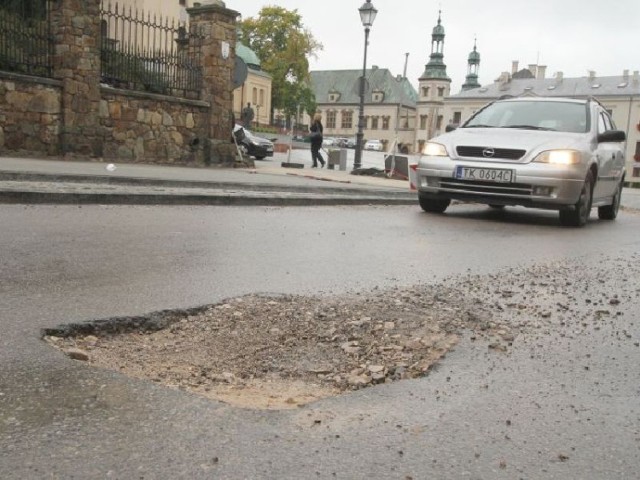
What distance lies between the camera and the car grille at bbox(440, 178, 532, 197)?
843 cm

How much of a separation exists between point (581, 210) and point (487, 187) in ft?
4.39

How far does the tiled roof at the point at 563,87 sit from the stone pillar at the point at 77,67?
3219 inches

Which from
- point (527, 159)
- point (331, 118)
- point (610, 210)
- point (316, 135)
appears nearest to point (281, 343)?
point (527, 159)

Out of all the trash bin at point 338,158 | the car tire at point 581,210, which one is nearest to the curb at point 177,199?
the car tire at point 581,210

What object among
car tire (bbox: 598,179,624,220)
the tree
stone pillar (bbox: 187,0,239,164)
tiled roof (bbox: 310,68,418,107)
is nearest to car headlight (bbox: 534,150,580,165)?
car tire (bbox: 598,179,624,220)

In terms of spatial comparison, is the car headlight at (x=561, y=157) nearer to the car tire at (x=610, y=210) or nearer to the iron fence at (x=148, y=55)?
the car tire at (x=610, y=210)

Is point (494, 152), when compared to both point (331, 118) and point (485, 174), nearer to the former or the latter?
point (485, 174)

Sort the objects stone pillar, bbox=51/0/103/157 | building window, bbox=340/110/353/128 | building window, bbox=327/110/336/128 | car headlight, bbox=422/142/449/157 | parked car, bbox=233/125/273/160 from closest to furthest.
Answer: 1. car headlight, bbox=422/142/449/157
2. stone pillar, bbox=51/0/103/157
3. parked car, bbox=233/125/273/160
4. building window, bbox=340/110/353/128
5. building window, bbox=327/110/336/128

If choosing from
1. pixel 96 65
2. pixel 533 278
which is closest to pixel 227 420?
pixel 533 278

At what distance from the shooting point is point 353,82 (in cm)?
12950

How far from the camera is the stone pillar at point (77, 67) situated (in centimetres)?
1259

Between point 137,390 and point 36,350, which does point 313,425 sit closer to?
point 137,390

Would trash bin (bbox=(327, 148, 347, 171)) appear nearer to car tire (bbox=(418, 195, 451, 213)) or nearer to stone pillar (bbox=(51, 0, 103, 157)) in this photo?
stone pillar (bbox=(51, 0, 103, 157))

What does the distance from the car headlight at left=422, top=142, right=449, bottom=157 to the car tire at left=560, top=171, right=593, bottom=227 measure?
1.76m
